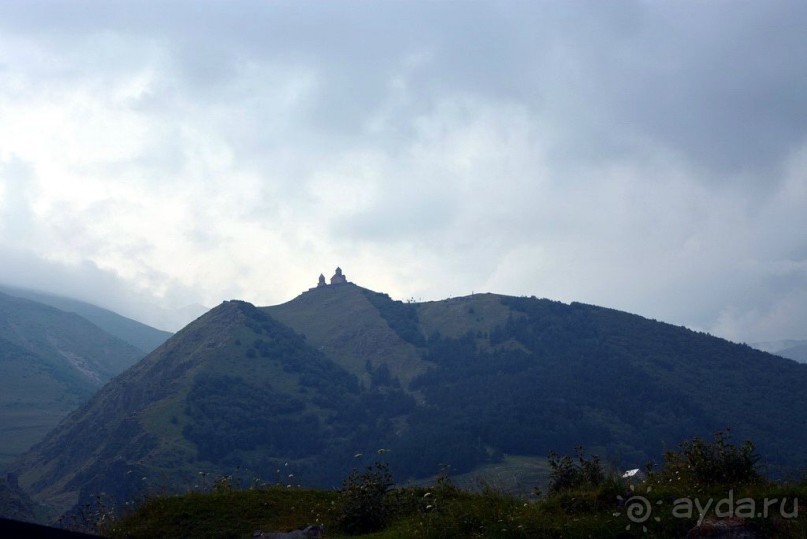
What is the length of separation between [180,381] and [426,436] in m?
60.9

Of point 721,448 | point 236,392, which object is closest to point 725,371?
point 236,392

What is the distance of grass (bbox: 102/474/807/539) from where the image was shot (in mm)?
11203

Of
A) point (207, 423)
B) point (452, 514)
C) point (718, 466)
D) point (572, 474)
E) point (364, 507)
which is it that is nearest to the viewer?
point (452, 514)

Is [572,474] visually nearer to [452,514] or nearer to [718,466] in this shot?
[718,466]

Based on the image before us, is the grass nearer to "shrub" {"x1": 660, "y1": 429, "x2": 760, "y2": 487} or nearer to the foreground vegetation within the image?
the foreground vegetation

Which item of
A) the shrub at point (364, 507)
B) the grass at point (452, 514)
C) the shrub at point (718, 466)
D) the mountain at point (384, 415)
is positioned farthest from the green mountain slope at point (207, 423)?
the shrub at point (718, 466)

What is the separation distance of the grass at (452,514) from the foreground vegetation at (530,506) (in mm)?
20

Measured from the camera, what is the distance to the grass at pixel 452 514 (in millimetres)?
11203

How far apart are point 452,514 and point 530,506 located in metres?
1.61

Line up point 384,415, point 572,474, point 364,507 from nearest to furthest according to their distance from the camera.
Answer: point 364,507, point 572,474, point 384,415

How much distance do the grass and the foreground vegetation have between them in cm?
2

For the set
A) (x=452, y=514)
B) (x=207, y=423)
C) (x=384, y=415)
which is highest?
(x=452, y=514)

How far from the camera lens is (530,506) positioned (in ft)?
42.5

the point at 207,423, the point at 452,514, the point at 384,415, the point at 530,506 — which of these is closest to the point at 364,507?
the point at 452,514
